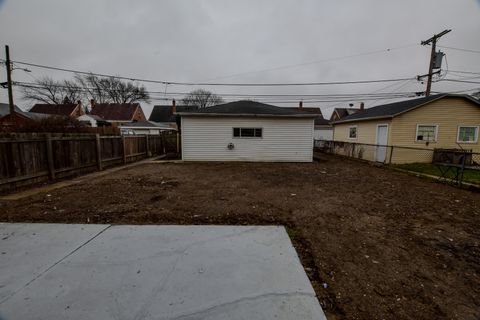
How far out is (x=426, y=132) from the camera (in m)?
12.2

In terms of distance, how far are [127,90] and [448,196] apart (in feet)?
158

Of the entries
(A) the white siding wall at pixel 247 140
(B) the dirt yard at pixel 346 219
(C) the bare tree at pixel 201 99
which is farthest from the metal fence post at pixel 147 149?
(C) the bare tree at pixel 201 99

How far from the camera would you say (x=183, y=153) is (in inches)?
453

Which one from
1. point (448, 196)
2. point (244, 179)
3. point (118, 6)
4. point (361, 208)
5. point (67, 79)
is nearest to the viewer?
point (361, 208)

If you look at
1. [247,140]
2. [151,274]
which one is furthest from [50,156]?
[247,140]

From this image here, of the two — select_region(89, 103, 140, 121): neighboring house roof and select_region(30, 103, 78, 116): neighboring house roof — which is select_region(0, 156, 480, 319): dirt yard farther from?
select_region(30, 103, 78, 116): neighboring house roof

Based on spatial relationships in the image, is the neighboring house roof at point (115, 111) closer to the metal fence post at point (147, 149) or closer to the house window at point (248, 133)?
the metal fence post at point (147, 149)

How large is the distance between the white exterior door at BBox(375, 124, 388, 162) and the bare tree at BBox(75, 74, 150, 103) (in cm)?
3813

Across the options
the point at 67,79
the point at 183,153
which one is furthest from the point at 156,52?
the point at 67,79

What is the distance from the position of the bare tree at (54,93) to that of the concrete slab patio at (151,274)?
43613mm

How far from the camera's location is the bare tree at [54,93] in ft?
121

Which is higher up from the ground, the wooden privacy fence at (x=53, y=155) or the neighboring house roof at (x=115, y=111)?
the neighboring house roof at (x=115, y=111)

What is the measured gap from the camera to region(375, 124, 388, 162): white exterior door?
11898 millimetres

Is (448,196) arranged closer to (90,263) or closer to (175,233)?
(175,233)
